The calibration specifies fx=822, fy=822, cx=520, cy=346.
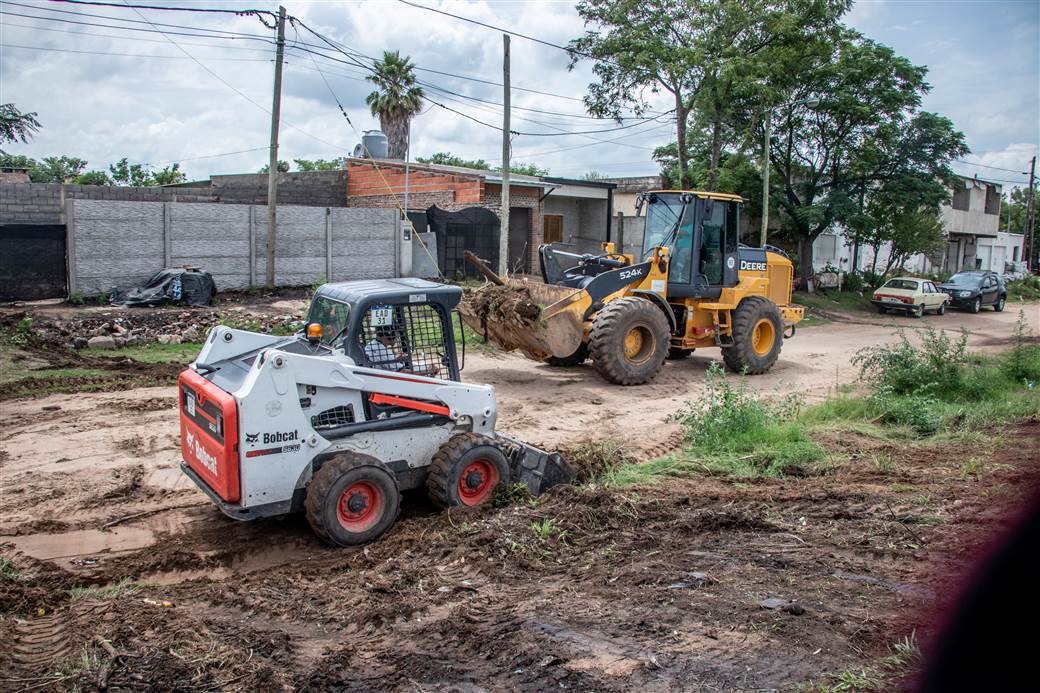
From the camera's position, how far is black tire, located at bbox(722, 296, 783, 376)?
14.0 metres

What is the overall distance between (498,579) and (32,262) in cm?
1631

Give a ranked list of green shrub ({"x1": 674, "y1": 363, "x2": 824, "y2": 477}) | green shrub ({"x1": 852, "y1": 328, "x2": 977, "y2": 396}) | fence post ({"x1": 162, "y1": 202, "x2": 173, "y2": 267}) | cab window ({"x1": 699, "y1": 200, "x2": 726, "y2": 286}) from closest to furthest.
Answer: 1. green shrub ({"x1": 674, "y1": 363, "x2": 824, "y2": 477})
2. green shrub ({"x1": 852, "y1": 328, "x2": 977, "y2": 396})
3. cab window ({"x1": 699, "y1": 200, "x2": 726, "y2": 286})
4. fence post ({"x1": 162, "y1": 202, "x2": 173, "y2": 267})

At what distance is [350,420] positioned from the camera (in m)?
6.45

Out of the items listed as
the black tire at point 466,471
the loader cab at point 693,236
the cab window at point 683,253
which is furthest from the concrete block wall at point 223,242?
the black tire at point 466,471

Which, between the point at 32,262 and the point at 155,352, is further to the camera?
the point at 32,262

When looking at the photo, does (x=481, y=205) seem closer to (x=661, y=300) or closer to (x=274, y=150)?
(x=274, y=150)

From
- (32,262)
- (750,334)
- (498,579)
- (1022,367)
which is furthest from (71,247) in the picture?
(1022,367)

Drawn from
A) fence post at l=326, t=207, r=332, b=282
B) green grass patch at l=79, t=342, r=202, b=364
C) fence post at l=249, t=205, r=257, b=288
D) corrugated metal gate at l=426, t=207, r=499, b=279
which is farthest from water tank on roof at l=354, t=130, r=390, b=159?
green grass patch at l=79, t=342, r=202, b=364

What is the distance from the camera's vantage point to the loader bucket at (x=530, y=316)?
38.6ft

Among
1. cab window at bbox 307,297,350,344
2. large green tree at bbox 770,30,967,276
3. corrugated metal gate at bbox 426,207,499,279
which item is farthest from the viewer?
large green tree at bbox 770,30,967,276

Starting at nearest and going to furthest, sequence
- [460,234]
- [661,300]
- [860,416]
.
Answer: [860,416] → [661,300] → [460,234]

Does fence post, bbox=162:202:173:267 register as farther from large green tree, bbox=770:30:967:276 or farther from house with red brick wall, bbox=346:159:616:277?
large green tree, bbox=770:30:967:276

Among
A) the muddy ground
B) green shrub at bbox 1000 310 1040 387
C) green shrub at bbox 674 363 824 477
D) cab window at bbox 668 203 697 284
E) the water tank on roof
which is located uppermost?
the water tank on roof

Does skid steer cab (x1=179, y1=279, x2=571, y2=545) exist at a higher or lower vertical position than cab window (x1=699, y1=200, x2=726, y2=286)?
lower
